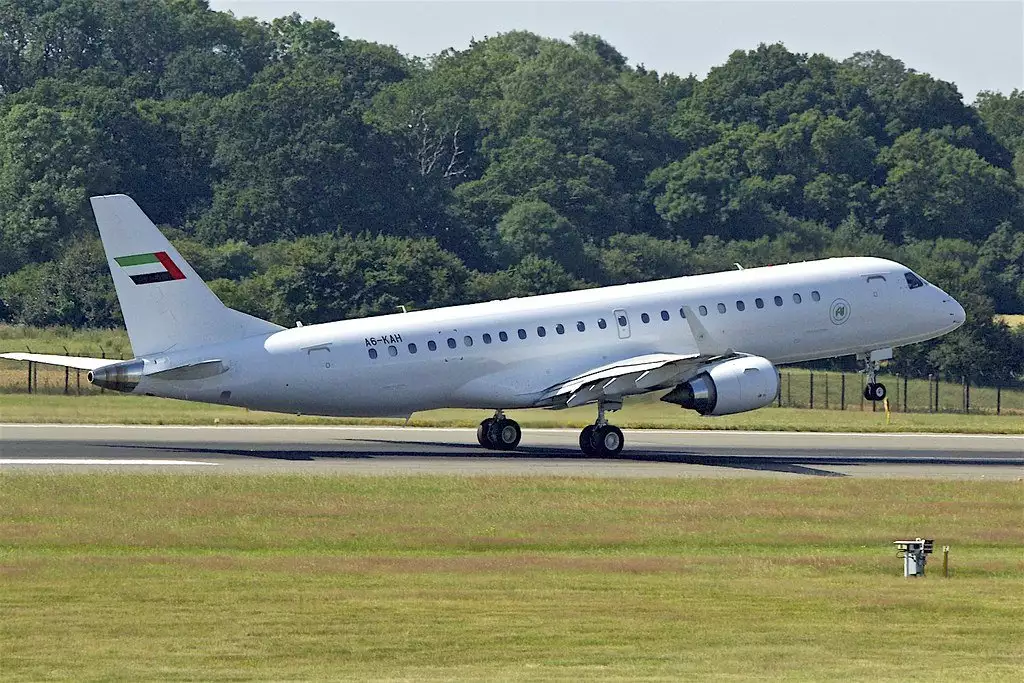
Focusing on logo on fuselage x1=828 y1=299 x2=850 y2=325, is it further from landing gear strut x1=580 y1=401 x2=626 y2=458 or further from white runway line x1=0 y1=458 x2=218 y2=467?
white runway line x1=0 y1=458 x2=218 y2=467

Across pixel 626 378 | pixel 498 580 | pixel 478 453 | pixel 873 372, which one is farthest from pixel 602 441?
pixel 498 580

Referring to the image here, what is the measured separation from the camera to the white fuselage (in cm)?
4819

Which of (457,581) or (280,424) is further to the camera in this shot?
(280,424)

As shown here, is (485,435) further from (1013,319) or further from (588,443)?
(1013,319)

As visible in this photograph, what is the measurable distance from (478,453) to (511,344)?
10.4 ft

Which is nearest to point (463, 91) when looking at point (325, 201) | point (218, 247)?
point (325, 201)

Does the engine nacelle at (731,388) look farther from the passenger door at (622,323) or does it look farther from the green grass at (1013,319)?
the green grass at (1013,319)

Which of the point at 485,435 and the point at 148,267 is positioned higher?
the point at 148,267

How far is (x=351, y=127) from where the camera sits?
433 feet

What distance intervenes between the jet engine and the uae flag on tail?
2.14 metres

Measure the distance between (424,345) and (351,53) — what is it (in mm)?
119051

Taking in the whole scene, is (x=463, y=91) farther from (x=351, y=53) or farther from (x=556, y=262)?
(x=556, y=262)

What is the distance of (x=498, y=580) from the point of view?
2923 centimetres

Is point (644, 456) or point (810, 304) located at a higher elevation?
point (810, 304)
